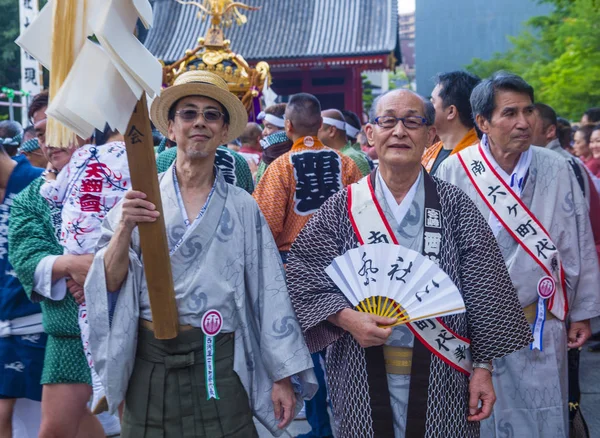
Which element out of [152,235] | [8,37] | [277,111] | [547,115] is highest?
[8,37]

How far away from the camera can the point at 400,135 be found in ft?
9.42

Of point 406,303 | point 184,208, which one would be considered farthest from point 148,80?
point 406,303

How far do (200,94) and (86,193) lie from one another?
78 centimetres

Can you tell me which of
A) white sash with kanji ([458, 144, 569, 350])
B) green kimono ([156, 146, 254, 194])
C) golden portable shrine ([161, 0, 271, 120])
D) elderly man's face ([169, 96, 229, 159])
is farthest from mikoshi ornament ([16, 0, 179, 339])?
golden portable shrine ([161, 0, 271, 120])

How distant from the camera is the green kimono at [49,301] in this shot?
3.33 m

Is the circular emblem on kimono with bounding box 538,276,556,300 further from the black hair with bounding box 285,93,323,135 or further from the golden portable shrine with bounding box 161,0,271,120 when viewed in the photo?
the golden portable shrine with bounding box 161,0,271,120

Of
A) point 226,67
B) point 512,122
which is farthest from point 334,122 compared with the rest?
point 226,67

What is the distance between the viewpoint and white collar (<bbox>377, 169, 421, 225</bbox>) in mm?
2898

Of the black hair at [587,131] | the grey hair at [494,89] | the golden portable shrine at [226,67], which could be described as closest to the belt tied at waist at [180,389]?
the grey hair at [494,89]

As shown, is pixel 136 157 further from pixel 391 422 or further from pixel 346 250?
pixel 391 422

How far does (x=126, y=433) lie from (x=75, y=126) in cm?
135

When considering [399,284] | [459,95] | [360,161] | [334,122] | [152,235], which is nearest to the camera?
[152,235]

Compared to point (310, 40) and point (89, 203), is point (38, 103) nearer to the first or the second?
point (89, 203)

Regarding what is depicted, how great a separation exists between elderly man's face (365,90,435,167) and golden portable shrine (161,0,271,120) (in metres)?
13.0
